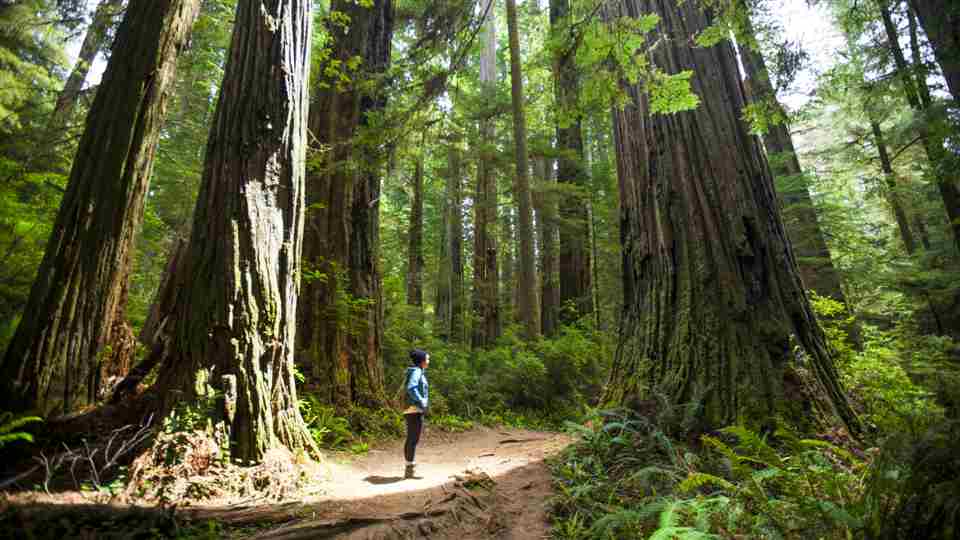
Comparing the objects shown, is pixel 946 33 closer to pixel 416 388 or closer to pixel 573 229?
pixel 416 388

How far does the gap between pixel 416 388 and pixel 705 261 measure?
329 centimetres

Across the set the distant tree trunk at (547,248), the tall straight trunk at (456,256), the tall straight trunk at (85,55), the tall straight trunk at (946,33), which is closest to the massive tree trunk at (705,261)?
the tall straight trunk at (946,33)

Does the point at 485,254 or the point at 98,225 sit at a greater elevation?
the point at 485,254

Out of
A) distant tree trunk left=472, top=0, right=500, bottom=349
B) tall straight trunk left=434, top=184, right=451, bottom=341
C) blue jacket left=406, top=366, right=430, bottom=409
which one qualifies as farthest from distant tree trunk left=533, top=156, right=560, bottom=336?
blue jacket left=406, top=366, right=430, bottom=409

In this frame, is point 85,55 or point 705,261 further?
point 85,55

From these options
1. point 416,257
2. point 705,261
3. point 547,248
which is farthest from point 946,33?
point 416,257

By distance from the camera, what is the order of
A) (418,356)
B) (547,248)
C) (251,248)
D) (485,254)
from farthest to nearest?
(485,254) < (547,248) < (418,356) < (251,248)

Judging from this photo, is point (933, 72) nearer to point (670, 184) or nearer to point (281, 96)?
point (670, 184)

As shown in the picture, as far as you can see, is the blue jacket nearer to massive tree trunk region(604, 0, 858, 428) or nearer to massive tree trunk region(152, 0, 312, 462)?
massive tree trunk region(152, 0, 312, 462)

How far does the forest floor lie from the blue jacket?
72cm

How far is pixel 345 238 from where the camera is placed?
701 centimetres

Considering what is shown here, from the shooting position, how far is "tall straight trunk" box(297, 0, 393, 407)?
644 cm

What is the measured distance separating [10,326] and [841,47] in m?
24.0

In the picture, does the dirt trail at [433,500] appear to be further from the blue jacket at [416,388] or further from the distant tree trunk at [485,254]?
the distant tree trunk at [485,254]
